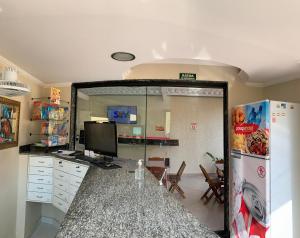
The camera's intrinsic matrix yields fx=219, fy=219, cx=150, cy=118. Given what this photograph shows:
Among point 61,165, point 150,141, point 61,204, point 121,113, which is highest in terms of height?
point 121,113

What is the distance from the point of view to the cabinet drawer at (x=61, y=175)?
114 inches

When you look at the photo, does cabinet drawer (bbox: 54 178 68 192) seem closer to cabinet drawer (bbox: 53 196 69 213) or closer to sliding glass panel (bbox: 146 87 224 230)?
cabinet drawer (bbox: 53 196 69 213)

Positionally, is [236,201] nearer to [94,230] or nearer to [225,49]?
[225,49]

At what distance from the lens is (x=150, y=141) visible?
3717 mm

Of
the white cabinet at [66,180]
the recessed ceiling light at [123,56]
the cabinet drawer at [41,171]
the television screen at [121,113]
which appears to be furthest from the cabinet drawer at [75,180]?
the recessed ceiling light at [123,56]

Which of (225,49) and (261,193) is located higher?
(225,49)

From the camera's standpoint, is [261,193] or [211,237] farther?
[261,193]

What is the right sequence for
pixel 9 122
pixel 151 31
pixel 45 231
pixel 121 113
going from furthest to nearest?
pixel 121 113
pixel 45 231
pixel 9 122
pixel 151 31

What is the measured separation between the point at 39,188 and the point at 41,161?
390 millimetres

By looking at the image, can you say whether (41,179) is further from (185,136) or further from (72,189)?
(185,136)

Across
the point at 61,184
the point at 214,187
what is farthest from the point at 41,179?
the point at 214,187

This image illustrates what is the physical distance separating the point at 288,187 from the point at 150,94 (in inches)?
89.0

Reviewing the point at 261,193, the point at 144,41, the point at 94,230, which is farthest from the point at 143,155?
the point at 94,230

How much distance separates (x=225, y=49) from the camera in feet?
6.61
